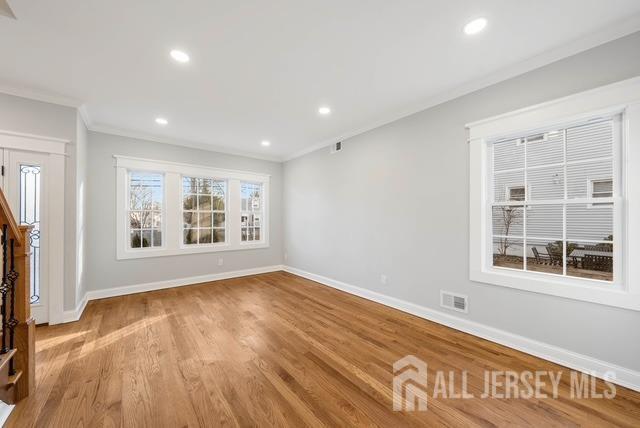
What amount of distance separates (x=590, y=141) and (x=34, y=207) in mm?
5841

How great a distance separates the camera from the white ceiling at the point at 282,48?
182cm

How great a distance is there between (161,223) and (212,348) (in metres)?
3.06

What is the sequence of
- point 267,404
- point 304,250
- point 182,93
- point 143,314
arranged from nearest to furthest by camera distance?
1. point 267,404
2. point 182,93
3. point 143,314
4. point 304,250

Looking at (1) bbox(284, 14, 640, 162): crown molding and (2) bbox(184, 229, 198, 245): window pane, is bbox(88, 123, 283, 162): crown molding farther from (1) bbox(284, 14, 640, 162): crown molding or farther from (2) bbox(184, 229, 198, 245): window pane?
(1) bbox(284, 14, 640, 162): crown molding

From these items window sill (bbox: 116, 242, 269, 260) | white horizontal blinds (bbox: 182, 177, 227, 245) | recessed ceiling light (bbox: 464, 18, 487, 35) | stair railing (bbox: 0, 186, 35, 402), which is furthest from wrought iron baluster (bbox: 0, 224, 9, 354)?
recessed ceiling light (bbox: 464, 18, 487, 35)

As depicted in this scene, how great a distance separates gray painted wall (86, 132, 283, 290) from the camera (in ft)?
13.1

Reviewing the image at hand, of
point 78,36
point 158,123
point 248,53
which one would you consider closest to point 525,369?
point 248,53

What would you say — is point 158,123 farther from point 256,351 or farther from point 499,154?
point 499,154

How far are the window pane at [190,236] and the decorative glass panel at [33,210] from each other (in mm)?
2067

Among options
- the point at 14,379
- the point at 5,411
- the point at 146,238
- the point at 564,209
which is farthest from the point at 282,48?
the point at 146,238

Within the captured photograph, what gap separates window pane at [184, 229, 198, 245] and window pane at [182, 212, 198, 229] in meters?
0.08

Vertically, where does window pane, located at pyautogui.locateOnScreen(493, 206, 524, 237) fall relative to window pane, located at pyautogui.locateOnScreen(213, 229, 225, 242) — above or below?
above

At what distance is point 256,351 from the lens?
245 cm

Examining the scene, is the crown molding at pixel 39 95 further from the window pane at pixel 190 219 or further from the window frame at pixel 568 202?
the window frame at pixel 568 202
